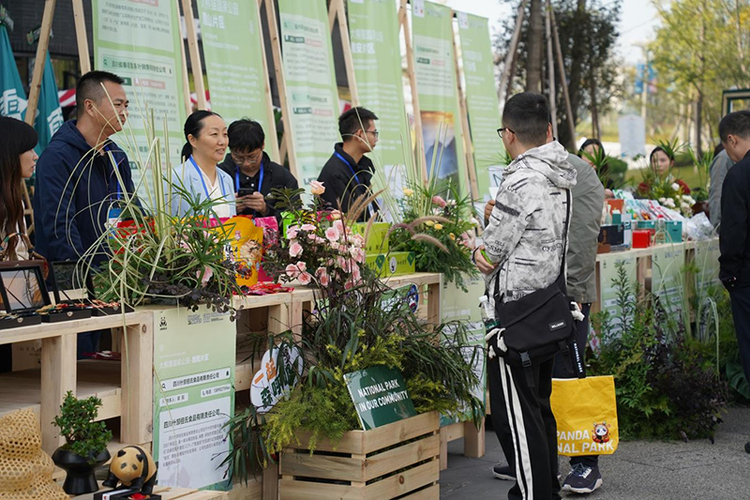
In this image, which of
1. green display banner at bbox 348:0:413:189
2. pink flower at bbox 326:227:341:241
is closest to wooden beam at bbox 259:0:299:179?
green display banner at bbox 348:0:413:189

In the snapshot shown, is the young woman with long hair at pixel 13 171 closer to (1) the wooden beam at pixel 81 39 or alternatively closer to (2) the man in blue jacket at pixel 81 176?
(2) the man in blue jacket at pixel 81 176

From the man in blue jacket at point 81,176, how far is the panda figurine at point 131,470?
105 centimetres

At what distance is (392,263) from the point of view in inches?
165

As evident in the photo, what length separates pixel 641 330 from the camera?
525 centimetres

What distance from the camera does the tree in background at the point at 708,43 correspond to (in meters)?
19.2

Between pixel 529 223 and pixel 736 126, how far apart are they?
2.62 meters

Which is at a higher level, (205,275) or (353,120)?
(353,120)

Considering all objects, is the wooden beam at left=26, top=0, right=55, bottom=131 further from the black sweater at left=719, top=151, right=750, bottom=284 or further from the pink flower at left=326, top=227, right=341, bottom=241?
the black sweater at left=719, top=151, right=750, bottom=284

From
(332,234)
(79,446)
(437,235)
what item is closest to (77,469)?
(79,446)

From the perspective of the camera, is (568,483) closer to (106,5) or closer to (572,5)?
(106,5)

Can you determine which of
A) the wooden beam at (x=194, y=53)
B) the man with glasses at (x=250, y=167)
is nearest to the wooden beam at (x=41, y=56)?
the wooden beam at (x=194, y=53)

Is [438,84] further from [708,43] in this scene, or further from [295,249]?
[708,43]

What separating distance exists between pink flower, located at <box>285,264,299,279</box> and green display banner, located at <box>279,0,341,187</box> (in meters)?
3.12

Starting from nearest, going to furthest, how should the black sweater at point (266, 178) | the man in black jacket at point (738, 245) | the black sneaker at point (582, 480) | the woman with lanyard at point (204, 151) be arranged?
the woman with lanyard at point (204, 151) < the black sneaker at point (582, 480) < the black sweater at point (266, 178) < the man in black jacket at point (738, 245)
